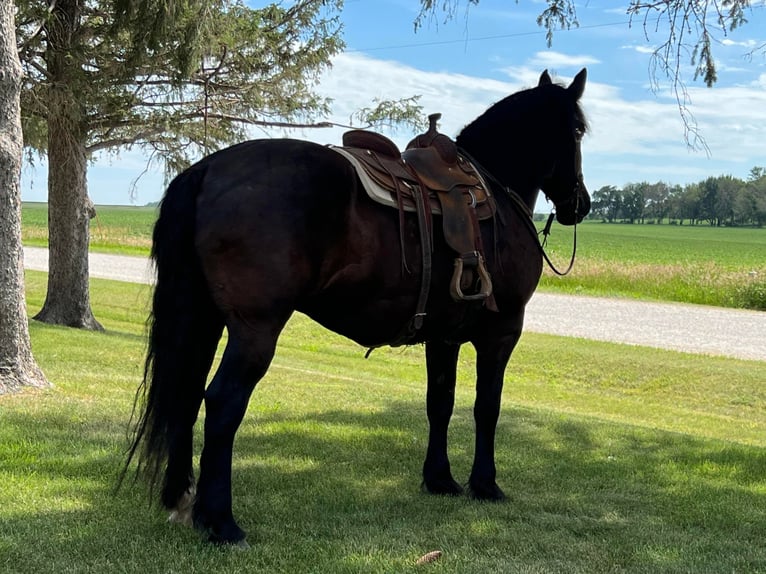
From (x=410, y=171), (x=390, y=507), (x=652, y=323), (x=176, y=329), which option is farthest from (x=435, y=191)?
(x=652, y=323)

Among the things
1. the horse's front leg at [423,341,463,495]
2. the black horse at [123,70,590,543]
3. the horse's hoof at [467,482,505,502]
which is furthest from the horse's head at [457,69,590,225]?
the horse's hoof at [467,482,505,502]

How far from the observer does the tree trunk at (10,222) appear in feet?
20.3

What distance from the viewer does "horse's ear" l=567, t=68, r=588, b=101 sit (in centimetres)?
452

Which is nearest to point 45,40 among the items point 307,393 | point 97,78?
point 97,78

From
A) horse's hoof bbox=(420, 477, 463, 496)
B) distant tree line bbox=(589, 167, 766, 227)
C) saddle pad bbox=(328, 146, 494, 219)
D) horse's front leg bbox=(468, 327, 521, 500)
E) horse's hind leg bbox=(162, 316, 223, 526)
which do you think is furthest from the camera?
distant tree line bbox=(589, 167, 766, 227)

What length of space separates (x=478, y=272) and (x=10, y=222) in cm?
428

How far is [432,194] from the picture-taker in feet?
13.0

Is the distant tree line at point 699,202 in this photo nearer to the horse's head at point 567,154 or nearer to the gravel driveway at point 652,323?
the gravel driveway at point 652,323

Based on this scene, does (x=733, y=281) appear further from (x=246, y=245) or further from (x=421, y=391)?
(x=246, y=245)

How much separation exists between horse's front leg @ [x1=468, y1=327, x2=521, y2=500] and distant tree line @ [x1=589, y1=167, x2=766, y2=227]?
76542mm

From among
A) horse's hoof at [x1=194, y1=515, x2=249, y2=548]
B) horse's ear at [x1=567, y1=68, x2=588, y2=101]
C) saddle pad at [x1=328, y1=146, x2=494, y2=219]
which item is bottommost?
horse's hoof at [x1=194, y1=515, x2=249, y2=548]

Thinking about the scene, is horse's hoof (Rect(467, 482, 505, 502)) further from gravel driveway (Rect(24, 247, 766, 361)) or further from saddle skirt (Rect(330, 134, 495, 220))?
gravel driveway (Rect(24, 247, 766, 361))

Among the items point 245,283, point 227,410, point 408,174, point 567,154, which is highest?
point 567,154

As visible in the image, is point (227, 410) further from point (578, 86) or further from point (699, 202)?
point (699, 202)
